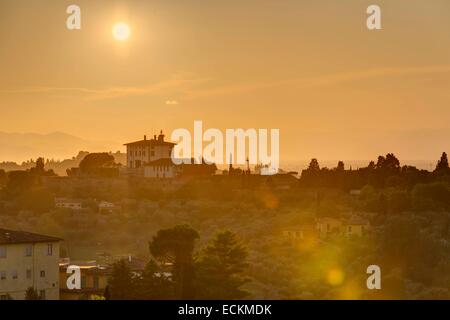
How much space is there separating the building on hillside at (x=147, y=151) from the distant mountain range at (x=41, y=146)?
1.11 meters

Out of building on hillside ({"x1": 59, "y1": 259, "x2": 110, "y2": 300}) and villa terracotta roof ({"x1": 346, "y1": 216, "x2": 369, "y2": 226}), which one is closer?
building on hillside ({"x1": 59, "y1": 259, "x2": 110, "y2": 300})

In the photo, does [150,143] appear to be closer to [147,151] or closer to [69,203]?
[147,151]

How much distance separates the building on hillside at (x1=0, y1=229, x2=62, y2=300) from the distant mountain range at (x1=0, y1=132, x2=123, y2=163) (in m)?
32.7

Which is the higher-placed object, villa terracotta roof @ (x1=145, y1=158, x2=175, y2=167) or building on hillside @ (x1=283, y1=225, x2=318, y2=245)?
villa terracotta roof @ (x1=145, y1=158, x2=175, y2=167)

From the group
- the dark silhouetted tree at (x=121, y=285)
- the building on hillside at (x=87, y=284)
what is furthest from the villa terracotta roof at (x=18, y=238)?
the dark silhouetted tree at (x=121, y=285)

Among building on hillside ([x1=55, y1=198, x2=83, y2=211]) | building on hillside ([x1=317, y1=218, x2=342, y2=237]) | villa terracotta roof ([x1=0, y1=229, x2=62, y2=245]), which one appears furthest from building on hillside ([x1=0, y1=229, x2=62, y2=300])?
building on hillside ([x1=55, y1=198, x2=83, y2=211])

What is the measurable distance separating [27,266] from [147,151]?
38858 millimetres

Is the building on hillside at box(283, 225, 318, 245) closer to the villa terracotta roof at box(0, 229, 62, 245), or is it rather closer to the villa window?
the villa terracotta roof at box(0, 229, 62, 245)

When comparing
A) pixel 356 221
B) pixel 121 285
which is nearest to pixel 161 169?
pixel 356 221

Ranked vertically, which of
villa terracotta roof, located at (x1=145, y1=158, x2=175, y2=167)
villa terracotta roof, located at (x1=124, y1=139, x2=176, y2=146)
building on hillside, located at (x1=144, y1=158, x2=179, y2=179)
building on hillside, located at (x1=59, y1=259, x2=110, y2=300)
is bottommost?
building on hillside, located at (x1=59, y1=259, x2=110, y2=300)

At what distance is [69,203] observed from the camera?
63.6 m

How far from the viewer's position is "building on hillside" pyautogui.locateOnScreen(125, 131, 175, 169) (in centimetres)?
7000
